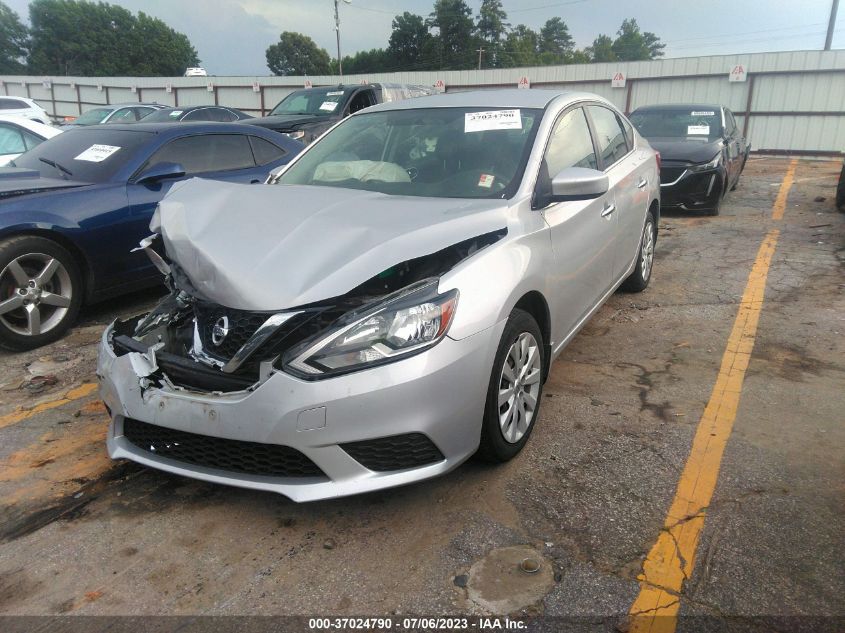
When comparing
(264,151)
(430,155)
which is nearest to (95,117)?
(264,151)

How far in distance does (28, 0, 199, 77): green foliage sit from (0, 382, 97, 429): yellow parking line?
93.0m

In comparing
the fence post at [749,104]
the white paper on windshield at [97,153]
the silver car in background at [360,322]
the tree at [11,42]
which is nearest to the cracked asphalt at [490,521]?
the silver car in background at [360,322]

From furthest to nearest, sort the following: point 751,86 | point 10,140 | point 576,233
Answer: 1. point 751,86
2. point 10,140
3. point 576,233

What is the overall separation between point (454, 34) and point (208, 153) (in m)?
83.5

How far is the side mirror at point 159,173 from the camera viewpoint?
493cm

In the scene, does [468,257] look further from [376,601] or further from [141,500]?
[141,500]

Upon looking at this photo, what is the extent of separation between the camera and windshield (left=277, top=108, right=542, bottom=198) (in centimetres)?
334

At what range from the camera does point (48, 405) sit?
12.0 ft

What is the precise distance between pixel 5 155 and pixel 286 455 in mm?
7647

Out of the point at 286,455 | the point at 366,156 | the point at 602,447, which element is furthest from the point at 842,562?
the point at 366,156

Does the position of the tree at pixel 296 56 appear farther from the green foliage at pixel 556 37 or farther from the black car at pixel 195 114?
the black car at pixel 195 114

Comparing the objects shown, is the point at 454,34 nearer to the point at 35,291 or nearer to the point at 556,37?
the point at 556,37

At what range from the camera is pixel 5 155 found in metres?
7.86

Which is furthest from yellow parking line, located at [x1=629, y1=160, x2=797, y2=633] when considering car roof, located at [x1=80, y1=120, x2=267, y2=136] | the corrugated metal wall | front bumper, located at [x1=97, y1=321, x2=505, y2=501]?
the corrugated metal wall
